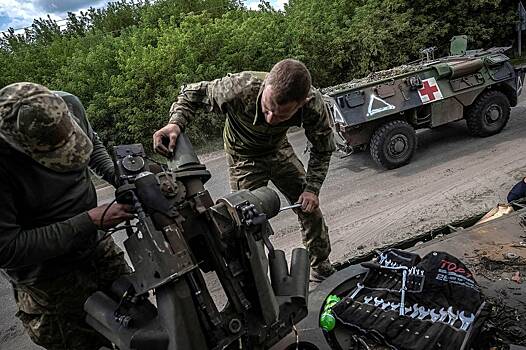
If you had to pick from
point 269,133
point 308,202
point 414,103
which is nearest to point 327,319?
point 308,202

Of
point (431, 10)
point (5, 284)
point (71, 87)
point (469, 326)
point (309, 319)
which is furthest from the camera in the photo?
point (431, 10)

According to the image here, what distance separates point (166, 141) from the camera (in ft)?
7.53

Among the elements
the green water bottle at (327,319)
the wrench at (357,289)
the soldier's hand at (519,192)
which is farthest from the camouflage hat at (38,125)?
the soldier's hand at (519,192)

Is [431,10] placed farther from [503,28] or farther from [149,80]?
[149,80]

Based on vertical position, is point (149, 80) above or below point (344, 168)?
above

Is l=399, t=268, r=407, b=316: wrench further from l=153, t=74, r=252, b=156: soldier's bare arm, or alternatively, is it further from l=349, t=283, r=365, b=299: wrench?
l=153, t=74, r=252, b=156: soldier's bare arm

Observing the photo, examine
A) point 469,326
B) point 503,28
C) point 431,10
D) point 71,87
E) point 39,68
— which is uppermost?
point 39,68

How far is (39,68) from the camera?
9.94 meters

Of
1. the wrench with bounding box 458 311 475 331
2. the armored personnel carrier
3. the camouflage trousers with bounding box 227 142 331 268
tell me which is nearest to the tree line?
the armored personnel carrier

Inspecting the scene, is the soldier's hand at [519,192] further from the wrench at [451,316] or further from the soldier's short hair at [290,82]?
the soldier's short hair at [290,82]

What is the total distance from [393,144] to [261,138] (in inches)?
144

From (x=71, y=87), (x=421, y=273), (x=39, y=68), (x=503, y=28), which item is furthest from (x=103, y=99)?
(x=503, y=28)

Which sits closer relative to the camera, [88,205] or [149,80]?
[88,205]

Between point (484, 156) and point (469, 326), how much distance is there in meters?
4.71
